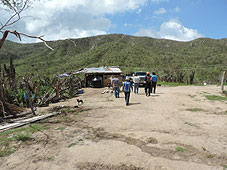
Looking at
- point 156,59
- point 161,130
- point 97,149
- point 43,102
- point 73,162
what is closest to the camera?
point 73,162

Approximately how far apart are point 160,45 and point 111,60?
30266 millimetres

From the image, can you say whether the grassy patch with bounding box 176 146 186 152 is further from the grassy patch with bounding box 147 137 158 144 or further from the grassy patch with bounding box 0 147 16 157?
the grassy patch with bounding box 0 147 16 157

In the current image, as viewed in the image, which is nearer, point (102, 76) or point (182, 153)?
point (182, 153)

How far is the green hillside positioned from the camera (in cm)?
3269

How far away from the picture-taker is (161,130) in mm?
4582

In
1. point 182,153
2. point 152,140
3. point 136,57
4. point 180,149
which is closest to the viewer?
point 182,153

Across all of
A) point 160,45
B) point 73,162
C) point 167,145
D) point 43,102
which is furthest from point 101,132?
point 160,45

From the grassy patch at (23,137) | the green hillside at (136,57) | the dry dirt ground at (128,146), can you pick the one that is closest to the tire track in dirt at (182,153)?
the dry dirt ground at (128,146)

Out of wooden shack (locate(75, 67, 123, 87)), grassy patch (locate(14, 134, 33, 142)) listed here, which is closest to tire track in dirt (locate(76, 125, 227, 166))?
grassy patch (locate(14, 134, 33, 142))

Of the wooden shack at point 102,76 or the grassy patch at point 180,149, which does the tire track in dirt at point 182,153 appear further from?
the wooden shack at point 102,76

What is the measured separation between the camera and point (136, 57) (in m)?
45.9

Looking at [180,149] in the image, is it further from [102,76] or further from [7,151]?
[102,76]

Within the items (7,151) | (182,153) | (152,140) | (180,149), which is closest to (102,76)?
(152,140)

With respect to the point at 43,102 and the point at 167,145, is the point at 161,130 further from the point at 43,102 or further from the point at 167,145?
the point at 43,102
